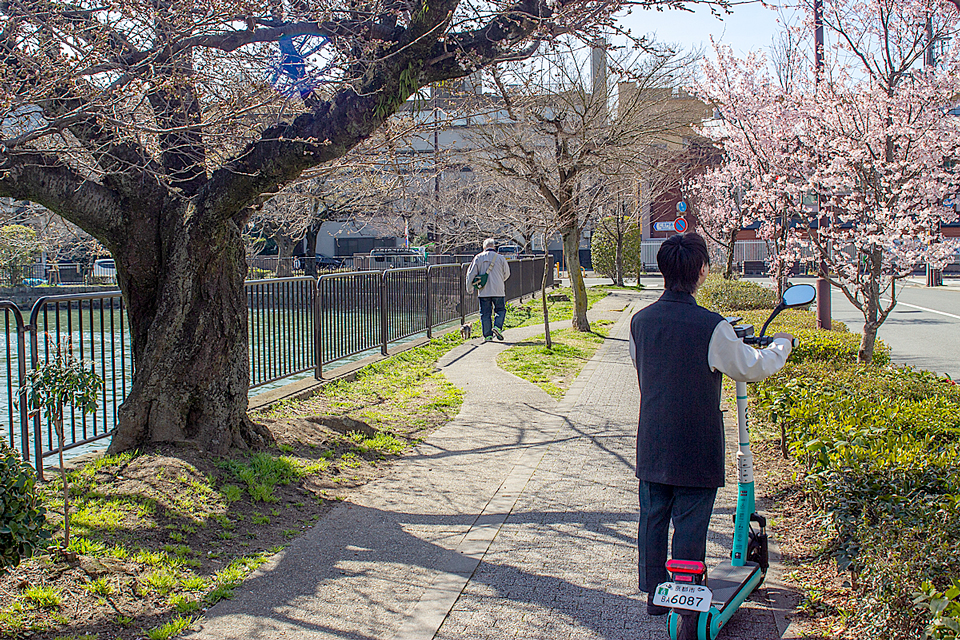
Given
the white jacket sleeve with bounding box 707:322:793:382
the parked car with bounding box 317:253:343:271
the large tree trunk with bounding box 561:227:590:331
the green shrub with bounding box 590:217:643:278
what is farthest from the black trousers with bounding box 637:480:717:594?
the parked car with bounding box 317:253:343:271

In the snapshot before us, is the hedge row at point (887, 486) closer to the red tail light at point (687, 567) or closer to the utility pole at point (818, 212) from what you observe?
the red tail light at point (687, 567)

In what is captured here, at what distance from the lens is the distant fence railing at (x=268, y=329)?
559 centimetres

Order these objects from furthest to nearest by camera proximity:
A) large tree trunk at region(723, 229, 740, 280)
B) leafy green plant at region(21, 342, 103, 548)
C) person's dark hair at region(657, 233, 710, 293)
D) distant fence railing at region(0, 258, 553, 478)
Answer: large tree trunk at region(723, 229, 740, 280) < distant fence railing at region(0, 258, 553, 478) < leafy green plant at region(21, 342, 103, 548) < person's dark hair at region(657, 233, 710, 293)

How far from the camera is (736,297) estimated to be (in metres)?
15.5

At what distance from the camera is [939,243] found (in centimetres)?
793

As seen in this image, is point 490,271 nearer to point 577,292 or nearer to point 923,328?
point 577,292

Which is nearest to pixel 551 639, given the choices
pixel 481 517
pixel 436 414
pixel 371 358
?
pixel 481 517

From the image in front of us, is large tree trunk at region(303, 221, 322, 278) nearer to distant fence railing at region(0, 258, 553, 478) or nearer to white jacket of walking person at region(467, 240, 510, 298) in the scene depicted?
white jacket of walking person at region(467, 240, 510, 298)

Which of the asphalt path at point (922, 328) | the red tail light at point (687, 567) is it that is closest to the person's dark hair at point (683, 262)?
the red tail light at point (687, 567)

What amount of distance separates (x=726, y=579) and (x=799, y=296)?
131cm

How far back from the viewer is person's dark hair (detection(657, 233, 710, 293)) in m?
3.33

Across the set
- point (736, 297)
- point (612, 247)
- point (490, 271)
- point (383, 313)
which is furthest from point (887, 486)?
point (612, 247)

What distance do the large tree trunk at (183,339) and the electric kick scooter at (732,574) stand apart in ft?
12.2

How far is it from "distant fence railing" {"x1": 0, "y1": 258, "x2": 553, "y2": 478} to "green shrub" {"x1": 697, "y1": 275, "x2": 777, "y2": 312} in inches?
214
